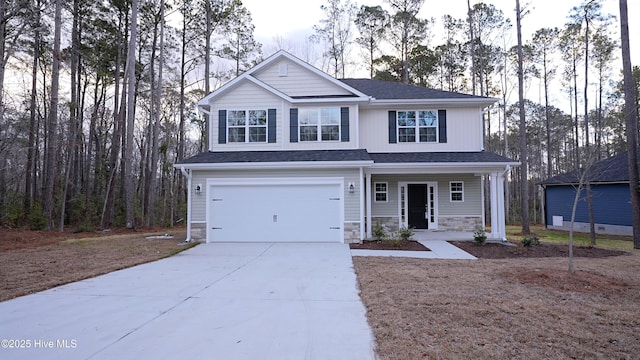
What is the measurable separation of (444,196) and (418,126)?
9.32 ft

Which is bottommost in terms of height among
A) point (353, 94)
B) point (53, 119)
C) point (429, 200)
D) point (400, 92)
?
point (429, 200)

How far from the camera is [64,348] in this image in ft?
11.3

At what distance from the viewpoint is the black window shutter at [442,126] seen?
43.0 ft

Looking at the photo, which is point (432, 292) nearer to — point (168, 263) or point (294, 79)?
point (168, 263)

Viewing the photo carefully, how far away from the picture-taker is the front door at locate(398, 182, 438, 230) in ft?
43.9

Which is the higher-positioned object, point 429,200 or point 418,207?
point 429,200

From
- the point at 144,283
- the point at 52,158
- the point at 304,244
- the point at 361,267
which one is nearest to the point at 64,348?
the point at 144,283

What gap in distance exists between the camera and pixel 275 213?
37.3 feet

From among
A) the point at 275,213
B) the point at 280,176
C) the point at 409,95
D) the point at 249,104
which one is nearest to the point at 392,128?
the point at 409,95

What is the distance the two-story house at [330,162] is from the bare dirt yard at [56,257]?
2217mm

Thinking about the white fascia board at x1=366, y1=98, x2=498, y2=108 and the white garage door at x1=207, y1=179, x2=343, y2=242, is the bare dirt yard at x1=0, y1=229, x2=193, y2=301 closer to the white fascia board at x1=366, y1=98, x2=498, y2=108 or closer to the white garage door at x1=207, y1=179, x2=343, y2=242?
the white garage door at x1=207, y1=179, x2=343, y2=242

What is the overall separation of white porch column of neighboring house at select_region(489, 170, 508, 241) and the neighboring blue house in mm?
5290

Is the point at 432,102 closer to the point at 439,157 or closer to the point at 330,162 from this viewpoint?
the point at 439,157

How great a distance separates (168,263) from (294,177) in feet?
15.2
